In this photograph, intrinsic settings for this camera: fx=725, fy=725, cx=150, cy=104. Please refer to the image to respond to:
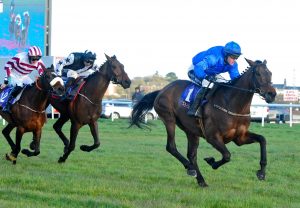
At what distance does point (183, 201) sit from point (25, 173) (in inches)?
128

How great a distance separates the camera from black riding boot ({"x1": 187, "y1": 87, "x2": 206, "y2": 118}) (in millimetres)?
10250

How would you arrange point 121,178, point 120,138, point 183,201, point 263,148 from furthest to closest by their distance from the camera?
point 120,138 < point 121,178 < point 263,148 < point 183,201

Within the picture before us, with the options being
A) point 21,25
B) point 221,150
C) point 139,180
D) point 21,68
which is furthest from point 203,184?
point 21,25

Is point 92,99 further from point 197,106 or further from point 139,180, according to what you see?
point 197,106

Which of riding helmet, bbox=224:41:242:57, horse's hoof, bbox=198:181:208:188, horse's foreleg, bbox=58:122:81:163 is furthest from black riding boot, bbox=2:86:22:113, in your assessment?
riding helmet, bbox=224:41:242:57

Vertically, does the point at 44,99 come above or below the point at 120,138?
above

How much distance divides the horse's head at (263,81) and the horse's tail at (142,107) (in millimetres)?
2707

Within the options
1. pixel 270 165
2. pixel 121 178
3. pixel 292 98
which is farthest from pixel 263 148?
pixel 292 98

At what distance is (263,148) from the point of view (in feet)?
32.1

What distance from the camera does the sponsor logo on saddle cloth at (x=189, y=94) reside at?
10578 millimetres

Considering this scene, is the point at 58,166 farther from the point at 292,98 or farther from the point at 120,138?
the point at 292,98

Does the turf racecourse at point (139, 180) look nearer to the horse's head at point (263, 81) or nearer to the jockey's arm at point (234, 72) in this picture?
the horse's head at point (263, 81)

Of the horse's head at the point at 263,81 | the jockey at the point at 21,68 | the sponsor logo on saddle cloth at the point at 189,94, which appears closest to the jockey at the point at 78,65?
the jockey at the point at 21,68

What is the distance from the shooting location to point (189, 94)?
1068 cm
